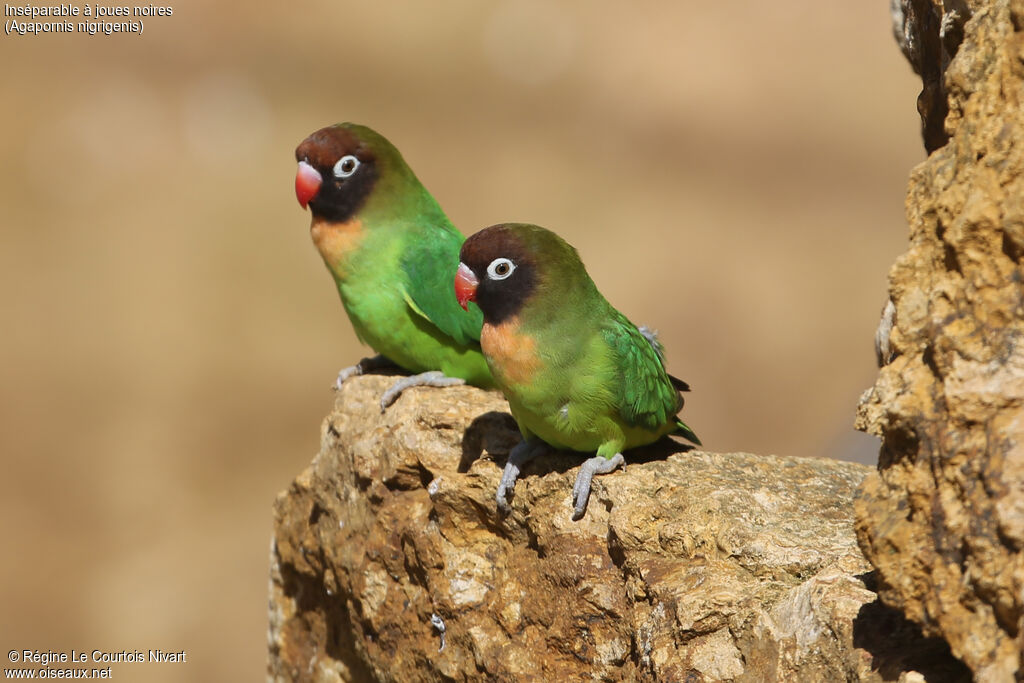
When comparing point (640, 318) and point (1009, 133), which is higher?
point (640, 318)

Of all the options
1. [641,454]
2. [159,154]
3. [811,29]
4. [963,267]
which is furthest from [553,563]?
[811,29]

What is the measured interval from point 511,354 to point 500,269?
418 mm

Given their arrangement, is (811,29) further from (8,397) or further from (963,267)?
(963,267)

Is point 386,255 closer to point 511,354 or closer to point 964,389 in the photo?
point 511,354

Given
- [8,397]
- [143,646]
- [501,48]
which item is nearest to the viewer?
[143,646]

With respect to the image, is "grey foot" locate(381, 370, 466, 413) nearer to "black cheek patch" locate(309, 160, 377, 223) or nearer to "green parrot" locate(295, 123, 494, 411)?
"green parrot" locate(295, 123, 494, 411)

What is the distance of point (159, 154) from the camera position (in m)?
15.9

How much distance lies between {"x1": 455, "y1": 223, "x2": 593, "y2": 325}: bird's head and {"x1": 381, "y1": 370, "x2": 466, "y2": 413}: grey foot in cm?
136

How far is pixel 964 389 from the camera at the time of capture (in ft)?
9.93

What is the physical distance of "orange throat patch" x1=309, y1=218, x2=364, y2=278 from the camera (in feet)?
21.7

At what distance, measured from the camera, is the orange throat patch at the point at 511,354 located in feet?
16.3

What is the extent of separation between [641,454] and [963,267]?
8.61 feet
